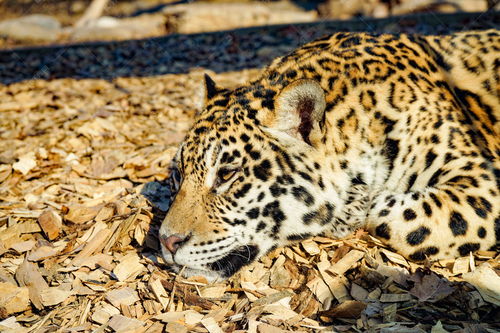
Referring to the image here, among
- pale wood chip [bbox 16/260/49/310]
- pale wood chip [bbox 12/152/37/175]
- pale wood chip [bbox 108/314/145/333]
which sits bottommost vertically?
pale wood chip [bbox 108/314/145/333]

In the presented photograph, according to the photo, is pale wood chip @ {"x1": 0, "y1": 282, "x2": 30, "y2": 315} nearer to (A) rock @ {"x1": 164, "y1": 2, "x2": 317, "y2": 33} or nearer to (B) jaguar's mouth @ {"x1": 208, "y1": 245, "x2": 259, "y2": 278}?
(B) jaguar's mouth @ {"x1": 208, "y1": 245, "x2": 259, "y2": 278}

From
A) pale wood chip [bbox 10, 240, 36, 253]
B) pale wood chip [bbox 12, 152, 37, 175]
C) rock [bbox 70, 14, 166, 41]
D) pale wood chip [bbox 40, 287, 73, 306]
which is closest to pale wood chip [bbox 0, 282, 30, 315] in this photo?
pale wood chip [bbox 40, 287, 73, 306]

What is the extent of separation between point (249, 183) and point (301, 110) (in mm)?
710

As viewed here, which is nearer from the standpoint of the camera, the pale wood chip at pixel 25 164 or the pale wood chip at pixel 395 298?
the pale wood chip at pixel 395 298

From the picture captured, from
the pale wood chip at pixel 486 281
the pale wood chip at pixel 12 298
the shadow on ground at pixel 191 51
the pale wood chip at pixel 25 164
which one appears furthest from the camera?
the shadow on ground at pixel 191 51

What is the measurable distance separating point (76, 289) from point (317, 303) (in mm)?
1950

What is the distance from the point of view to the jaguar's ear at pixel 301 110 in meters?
3.82

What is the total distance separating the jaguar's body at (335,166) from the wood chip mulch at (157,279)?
0.19 m

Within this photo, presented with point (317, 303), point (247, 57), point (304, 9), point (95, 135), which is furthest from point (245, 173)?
point (304, 9)

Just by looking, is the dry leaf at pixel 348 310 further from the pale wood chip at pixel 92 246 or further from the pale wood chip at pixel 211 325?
the pale wood chip at pixel 92 246

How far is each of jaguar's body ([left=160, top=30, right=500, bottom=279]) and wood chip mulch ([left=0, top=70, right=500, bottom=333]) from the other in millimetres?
189

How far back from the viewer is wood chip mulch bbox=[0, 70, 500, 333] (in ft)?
12.1

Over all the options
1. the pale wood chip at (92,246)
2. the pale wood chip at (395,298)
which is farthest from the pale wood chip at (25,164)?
the pale wood chip at (395,298)

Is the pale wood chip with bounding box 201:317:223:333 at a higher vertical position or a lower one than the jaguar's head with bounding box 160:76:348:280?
lower
